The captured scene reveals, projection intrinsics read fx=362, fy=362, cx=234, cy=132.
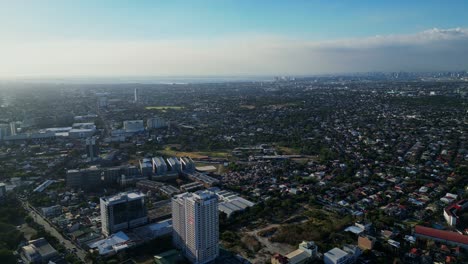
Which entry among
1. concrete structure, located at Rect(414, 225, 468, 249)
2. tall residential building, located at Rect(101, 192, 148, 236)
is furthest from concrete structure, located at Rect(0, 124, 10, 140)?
concrete structure, located at Rect(414, 225, 468, 249)

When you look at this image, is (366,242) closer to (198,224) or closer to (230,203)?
(198,224)

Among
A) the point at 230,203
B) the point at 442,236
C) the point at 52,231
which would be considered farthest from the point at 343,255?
the point at 52,231

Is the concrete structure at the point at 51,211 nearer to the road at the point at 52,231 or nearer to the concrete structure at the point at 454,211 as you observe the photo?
the road at the point at 52,231

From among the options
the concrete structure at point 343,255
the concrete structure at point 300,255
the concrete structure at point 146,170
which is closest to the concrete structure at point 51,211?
the concrete structure at point 146,170

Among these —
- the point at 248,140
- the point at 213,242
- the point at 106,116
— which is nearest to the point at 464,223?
the point at 213,242

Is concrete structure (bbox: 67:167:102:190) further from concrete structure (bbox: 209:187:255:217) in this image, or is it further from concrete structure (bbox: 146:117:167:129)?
concrete structure (bbox: 146:117:167:129)

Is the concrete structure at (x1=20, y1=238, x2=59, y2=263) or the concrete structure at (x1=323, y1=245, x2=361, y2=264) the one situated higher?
the concrete structure at (x1=323, y1=245, x2=361, y2=264)

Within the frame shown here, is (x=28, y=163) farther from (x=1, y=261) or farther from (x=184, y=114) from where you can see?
(x=184, y=114)
